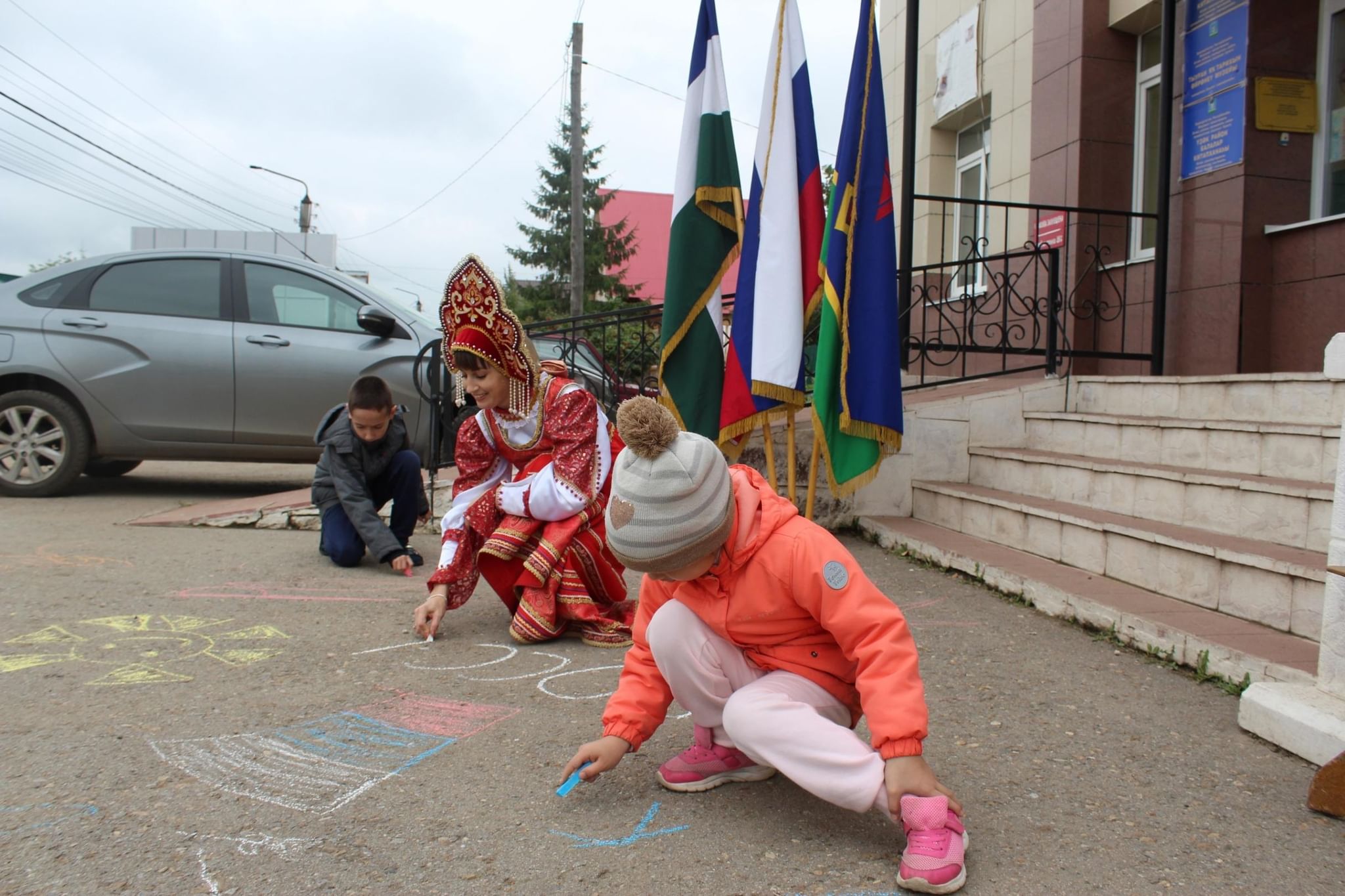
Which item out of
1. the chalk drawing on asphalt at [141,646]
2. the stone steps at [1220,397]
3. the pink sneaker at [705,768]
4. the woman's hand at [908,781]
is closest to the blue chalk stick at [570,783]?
the pink sneaker at [705,768]

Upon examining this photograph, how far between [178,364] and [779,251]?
405 centimetres

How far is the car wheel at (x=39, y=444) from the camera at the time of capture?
6.01 meters

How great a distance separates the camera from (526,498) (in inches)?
136

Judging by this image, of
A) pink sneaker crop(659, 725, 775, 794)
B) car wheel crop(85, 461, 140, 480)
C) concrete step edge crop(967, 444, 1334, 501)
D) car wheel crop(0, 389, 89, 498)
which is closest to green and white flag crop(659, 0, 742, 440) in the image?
concrete step edge crop(967, 444, 1334, 501)

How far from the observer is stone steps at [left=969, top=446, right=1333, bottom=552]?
3199 mm

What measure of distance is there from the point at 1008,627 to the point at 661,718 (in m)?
1.86

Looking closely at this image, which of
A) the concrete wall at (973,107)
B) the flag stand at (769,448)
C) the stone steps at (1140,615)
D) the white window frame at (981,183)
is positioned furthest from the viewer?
the white window frame at (981,183)

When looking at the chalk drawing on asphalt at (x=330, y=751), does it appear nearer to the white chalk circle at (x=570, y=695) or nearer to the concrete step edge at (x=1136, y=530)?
the white chalk circle at (x=570, y=695)

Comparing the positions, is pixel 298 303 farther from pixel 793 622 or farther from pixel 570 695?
pixel 793 622

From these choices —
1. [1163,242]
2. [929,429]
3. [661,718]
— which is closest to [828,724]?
[661,718]

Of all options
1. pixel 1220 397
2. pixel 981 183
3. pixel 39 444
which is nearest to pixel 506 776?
pixel 1220 397

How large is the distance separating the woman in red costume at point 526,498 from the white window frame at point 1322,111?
478 centimetres

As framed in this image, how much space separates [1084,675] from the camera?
2.90 metres

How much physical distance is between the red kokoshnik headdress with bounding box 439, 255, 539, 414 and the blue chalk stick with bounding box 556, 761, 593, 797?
168cm
